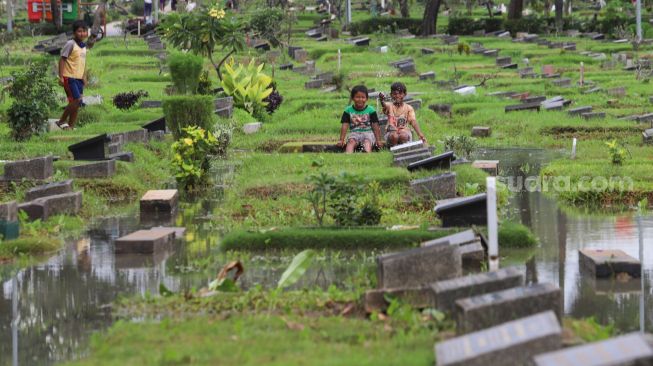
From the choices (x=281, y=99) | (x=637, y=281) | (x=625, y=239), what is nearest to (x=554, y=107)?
(x=281, y=99)

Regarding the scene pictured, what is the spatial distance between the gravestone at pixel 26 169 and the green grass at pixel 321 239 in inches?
182

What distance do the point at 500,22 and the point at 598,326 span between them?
183ft

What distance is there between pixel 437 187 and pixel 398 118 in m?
4.42

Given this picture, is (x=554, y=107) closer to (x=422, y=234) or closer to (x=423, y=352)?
(x=422, y=234)

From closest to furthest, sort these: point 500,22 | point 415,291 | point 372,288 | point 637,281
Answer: point 415,291, point 372,288, point 637,281, point 500,22

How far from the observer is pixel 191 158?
1816cm

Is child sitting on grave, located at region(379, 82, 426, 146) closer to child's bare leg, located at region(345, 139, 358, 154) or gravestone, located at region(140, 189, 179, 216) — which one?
child's bare leg, located at region(345, 139, 358, 154)

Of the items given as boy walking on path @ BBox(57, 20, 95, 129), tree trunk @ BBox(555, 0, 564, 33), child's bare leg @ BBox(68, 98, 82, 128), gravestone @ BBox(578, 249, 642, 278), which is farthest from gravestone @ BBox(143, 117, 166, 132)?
tree trunk @ BBox(555, 0, 564, 33)

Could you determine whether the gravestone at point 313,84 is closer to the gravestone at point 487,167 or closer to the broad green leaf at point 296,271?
the gravestone at point 487,167

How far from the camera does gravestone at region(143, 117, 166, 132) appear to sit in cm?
2377

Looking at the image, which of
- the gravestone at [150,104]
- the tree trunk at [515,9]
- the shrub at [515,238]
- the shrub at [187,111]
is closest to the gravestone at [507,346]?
the shrub at [515,238]

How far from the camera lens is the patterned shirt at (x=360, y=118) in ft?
63.8

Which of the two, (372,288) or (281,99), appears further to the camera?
(281,99)

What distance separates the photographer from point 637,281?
38.0 feet
